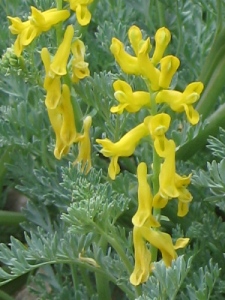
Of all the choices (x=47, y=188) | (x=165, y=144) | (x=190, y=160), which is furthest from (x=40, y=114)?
(x=165, y=144)

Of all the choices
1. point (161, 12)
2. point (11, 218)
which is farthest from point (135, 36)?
point (11, 218)

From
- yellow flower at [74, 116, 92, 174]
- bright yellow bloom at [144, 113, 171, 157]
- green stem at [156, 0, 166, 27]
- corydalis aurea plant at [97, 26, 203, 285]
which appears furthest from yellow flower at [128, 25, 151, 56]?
green stem at [156, 0, 166, 27]

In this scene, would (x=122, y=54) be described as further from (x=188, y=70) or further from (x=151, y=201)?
(x=188, y=70)

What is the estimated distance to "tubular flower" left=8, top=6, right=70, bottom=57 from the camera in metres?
1.17

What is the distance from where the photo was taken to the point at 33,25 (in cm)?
118

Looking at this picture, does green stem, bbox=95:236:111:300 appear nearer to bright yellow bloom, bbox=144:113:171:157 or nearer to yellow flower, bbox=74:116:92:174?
yellow flower, bbox=74:116:92:174

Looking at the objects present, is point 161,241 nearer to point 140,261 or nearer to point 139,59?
point 140,261

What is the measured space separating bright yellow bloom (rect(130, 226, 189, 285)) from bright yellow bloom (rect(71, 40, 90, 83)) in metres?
0.29

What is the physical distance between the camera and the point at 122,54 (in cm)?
106

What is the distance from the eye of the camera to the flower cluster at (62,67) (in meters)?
1.18

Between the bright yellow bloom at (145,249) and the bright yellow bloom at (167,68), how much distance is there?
0.72 ft

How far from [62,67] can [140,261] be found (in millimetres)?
342

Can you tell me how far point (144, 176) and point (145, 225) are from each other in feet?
0.24

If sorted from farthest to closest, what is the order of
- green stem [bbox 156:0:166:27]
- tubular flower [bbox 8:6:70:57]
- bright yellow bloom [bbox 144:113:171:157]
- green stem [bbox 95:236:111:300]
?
green stem [bbox 156:0:166:27]
green stem [bbox 95:236:111:300]
tubular flower [bbox 8:6:70:57]
bright yellow bloom [bbox 144:113:171:157]
